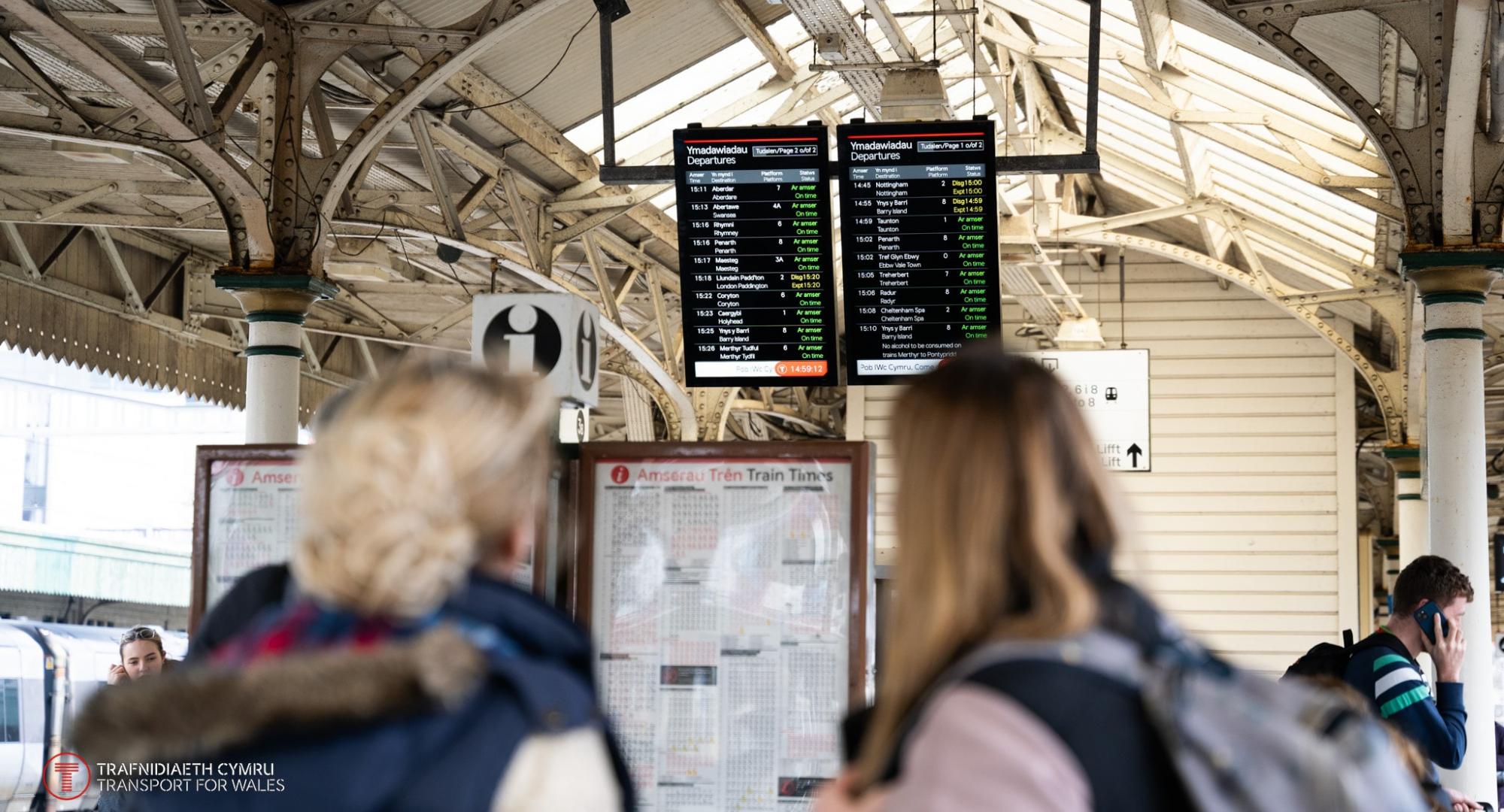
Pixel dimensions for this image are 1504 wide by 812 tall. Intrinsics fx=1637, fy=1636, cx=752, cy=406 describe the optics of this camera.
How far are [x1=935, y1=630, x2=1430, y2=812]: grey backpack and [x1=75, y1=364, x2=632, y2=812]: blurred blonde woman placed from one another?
16.0 inches

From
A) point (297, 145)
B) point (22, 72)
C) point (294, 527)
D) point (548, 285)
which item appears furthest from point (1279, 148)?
point (294, 527)

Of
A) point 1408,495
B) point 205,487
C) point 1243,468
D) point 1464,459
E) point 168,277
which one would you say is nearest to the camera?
point 205,487

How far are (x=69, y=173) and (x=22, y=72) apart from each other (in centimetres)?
428

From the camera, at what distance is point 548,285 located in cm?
1157

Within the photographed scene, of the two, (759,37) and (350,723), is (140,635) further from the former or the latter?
(759,37)

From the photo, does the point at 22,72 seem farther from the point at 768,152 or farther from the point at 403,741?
the point at 403,741

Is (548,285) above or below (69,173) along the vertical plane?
below

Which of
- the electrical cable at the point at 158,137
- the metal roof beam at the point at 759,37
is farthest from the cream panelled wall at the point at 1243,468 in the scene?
the electrical cable at the point at 158,137

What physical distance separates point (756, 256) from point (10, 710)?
1073cm

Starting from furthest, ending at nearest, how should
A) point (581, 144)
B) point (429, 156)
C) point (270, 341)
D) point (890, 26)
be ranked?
point (581, 144)
point (429, 156)
point (890, 26)
point (270, 341)

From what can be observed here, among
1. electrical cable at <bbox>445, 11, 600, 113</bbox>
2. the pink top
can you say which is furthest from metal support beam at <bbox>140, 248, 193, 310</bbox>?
the pink top

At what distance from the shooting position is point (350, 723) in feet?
4.97

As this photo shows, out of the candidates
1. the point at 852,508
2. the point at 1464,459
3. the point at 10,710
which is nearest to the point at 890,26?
the point at 1464,459

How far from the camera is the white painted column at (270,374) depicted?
7.66 meters
